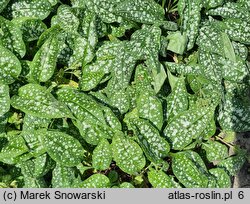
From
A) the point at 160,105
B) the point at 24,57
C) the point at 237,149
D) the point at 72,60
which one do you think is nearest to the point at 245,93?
the point at 237,149

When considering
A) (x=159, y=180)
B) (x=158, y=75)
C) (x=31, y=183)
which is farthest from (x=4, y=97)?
(x=159, y=180)

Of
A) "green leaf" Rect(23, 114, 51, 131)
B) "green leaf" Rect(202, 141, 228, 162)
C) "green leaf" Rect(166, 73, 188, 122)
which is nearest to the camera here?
"green leaf" Rect(23, 114, 51, 131)

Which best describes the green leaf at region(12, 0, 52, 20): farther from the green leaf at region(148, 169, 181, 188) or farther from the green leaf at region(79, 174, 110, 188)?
the green leaf at region(148, 169, 181, 188)

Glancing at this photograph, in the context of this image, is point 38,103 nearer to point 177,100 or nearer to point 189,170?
point 177,100

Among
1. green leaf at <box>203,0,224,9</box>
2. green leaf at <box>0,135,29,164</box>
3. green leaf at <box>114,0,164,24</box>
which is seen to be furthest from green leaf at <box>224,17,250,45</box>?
green leaf at <box>0,135,29,164</box>

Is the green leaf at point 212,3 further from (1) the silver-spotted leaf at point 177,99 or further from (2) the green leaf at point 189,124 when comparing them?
(2) the green leaf at point 189,124

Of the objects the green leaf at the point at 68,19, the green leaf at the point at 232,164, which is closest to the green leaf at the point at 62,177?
the green leaf at the point at 68,19

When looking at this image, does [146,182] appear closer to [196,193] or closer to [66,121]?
[196,193]
